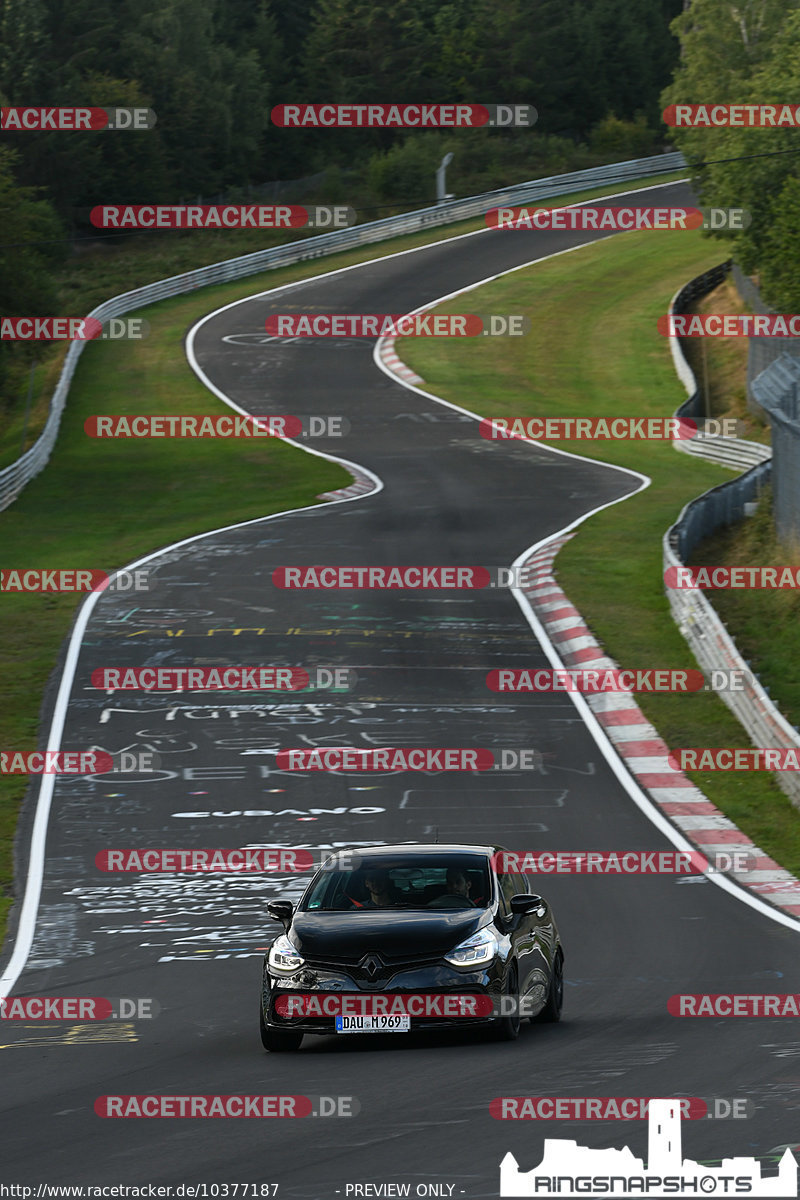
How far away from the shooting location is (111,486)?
1663 inches

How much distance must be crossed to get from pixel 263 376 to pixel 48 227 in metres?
13.6

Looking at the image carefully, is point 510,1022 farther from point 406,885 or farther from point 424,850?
point 424,850

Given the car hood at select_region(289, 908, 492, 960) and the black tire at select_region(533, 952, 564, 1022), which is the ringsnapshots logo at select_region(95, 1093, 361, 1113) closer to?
the car hood at select_region(289, 908, 492, 960)

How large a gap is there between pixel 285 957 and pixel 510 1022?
4.90ft

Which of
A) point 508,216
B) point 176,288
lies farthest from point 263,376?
point 508,216

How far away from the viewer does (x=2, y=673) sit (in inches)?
1003

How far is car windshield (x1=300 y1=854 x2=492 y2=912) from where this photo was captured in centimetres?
1113

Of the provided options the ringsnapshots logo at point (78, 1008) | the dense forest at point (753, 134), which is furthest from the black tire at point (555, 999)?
the dense forest at point (753, 134)

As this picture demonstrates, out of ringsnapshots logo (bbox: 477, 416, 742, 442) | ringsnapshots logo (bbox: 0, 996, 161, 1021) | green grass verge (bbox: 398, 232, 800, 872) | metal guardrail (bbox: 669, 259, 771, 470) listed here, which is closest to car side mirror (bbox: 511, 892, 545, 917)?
ringsnapshots logo (bbox: 0, 996, 161, 1021)

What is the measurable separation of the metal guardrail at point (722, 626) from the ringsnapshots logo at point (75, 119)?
159 feet

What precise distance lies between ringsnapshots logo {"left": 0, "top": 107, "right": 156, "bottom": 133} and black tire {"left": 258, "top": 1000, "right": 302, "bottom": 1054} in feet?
224

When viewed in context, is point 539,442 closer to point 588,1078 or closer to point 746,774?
point 746,774

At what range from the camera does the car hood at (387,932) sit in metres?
10.4

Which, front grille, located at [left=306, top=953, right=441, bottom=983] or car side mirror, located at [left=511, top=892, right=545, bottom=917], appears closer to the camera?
front grille, located at [left=306, top=953, right=441, bottom=983]
